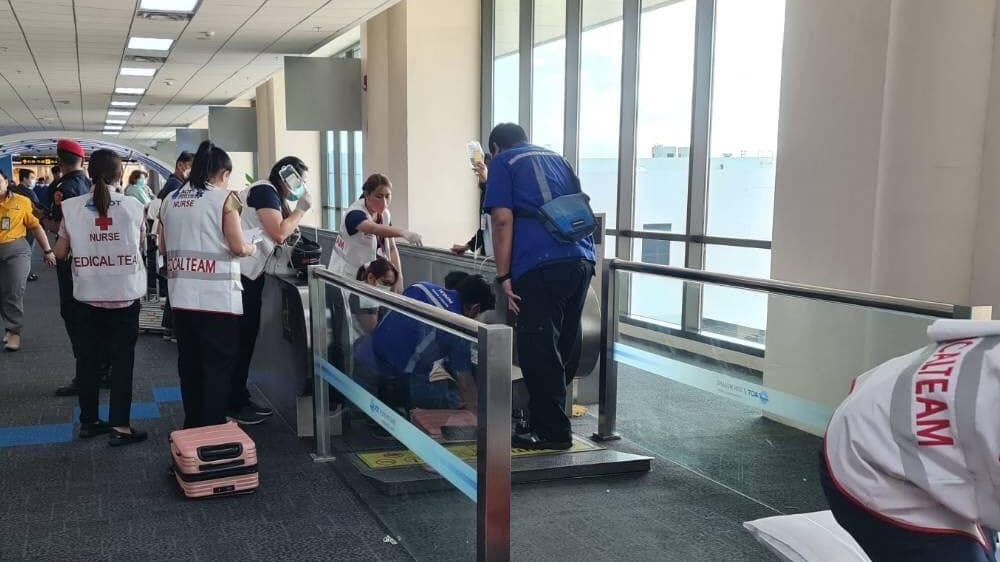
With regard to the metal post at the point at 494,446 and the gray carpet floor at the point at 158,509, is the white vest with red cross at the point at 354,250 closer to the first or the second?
the gray carpet floor at the point at 158,509

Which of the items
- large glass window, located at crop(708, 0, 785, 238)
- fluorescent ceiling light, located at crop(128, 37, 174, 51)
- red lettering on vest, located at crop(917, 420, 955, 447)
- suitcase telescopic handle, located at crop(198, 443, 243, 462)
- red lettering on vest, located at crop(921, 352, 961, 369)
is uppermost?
fluorescent ceiling light, located at crop(128, 37, 174, 51)

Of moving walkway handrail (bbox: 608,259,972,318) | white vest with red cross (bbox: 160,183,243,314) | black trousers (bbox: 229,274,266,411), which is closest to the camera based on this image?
moving walkway handrail (bbox: 608,259,972,318)

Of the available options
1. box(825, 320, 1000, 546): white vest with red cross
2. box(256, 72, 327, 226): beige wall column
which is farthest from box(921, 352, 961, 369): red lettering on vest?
box(256, 72, 327, 226): beige wall column

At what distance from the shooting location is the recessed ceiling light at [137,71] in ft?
42.8

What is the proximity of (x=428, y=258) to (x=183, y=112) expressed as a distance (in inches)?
661

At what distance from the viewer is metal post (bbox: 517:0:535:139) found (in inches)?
347

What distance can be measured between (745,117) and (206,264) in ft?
13.5

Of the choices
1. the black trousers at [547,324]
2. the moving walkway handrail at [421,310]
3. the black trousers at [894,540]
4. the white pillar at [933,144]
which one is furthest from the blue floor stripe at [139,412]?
the black trousers at [894,540]

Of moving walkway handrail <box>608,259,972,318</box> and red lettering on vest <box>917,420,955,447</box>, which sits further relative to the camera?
moving walkway handrail <box>608,259,972,318</box>

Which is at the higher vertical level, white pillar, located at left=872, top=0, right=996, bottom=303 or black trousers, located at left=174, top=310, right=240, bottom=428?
white pillar, located at left=872, top=0, right=996, bottom=303

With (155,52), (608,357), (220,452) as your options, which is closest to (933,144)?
(608,357)

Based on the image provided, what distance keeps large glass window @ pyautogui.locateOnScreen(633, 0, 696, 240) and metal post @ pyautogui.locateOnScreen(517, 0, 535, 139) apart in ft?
5.99

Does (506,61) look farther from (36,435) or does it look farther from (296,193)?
(36,435)

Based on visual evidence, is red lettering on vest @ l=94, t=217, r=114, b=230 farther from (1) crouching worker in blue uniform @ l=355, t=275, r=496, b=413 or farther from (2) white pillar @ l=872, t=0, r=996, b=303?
(2) white pillar @ l=872, t=0, r=996, b=303
